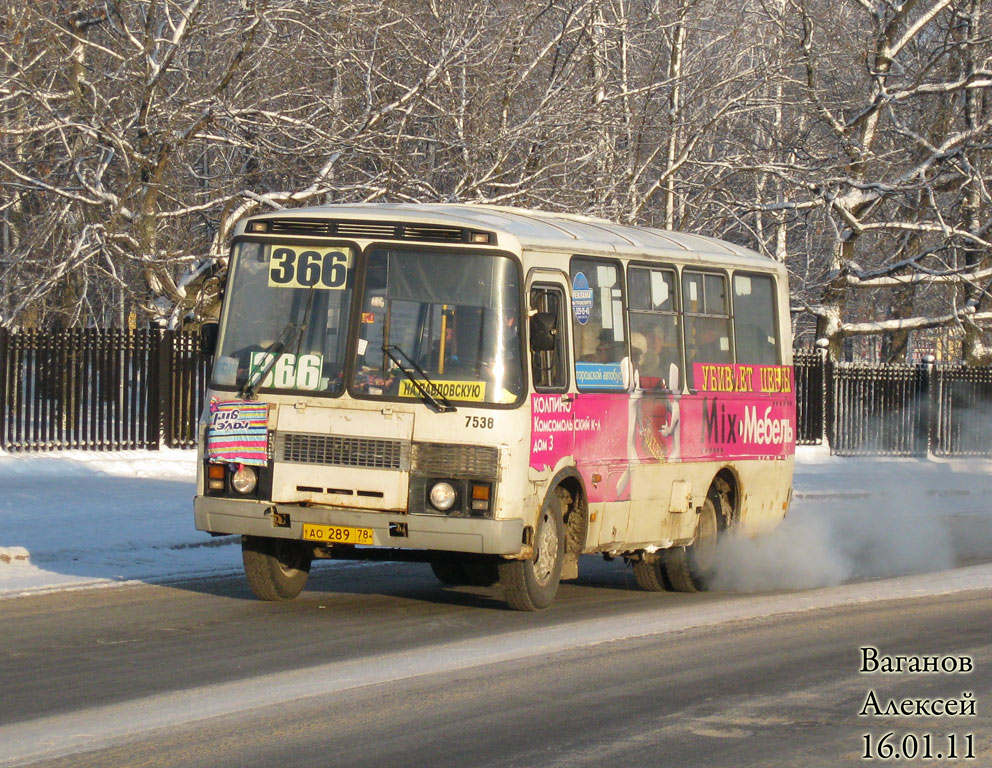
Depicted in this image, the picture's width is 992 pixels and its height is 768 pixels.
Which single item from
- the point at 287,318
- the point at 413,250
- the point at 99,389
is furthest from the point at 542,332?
the point at 99,389

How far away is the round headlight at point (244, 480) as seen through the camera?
10719mm

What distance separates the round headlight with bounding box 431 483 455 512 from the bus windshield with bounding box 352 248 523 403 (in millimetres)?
607

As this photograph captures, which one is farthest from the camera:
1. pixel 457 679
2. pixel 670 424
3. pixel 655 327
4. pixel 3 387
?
pixel 3 387

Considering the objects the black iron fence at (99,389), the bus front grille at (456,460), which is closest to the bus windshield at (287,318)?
the bus front grille at (456,460)

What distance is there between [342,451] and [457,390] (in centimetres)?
90

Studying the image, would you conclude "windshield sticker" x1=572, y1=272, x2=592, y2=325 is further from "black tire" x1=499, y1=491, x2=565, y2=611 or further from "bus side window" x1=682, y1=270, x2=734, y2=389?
"bus side window" x1=682, y1=270, x2=734, y2=389

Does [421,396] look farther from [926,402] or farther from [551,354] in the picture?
[926,402]

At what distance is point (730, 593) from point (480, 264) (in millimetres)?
4371

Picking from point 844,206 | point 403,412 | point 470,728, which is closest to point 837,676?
point 470,728

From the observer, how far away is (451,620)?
10945 millimetres

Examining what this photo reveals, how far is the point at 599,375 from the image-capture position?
11.8 meters

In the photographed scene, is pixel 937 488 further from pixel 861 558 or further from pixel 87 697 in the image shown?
pixel 87 697

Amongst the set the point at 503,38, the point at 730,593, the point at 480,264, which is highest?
the point at 503,38

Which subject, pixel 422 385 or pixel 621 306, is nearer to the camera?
pixel 422 385
